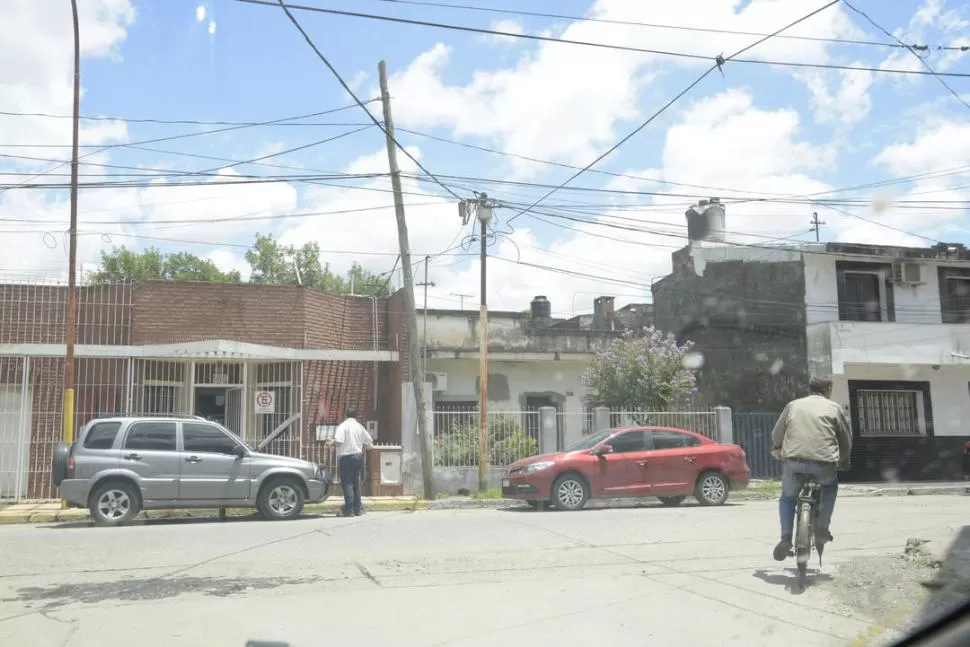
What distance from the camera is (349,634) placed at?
6.16 metres

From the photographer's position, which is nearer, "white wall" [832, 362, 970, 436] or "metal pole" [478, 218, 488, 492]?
"metal pole" [478, 218, 488, 492]

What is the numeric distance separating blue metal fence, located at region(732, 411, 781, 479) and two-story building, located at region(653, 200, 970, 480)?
2.06m

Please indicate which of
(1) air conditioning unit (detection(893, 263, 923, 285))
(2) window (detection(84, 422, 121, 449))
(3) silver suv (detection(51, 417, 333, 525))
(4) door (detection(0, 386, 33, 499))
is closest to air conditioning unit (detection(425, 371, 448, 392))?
(3) silver suv (detection(51, 417, 333, 525))

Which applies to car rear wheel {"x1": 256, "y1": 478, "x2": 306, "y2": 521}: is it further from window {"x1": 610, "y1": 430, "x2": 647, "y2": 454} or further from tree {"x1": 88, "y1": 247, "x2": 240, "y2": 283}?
tree {"x1": 88, "y1": 247, "x2": 240, "y2": 283}

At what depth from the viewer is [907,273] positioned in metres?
24.5

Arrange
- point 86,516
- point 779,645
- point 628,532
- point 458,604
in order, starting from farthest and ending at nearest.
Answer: point 86,516 < point 628,532 < point 458,604 < point 779,645

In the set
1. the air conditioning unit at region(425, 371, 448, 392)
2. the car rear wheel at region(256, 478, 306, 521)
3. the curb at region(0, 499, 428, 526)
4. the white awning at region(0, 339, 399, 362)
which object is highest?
the white awning at region(0, 339, 399, 362)

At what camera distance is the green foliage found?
61.9 ft

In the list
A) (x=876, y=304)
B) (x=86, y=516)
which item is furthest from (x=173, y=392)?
(x=876, y=304)

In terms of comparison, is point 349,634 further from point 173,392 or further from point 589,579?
point 173,392

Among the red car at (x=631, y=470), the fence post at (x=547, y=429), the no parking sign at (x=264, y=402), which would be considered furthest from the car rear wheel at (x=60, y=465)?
the fence post at (x=547, y=429)

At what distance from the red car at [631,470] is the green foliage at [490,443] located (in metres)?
3.22

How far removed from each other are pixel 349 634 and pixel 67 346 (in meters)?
12.0

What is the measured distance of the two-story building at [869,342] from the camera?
77.0 ft
